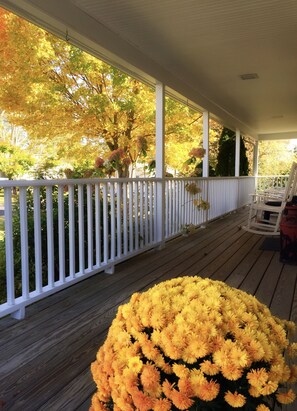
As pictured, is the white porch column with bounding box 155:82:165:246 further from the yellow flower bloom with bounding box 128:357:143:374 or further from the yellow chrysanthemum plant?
the yellow flower bloom with bounding box 128:357:143:374

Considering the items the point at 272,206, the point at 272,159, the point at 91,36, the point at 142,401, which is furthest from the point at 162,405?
the point at 272,159

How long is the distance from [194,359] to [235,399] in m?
0.12

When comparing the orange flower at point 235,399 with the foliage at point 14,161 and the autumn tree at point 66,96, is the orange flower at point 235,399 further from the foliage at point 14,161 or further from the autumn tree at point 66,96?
the foliage at point 14,161

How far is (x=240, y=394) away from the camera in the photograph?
0.78m

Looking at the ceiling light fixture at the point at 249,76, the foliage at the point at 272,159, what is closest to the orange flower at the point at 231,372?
the ceiling light fixture at the point at 249,76

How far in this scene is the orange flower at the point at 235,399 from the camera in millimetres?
759

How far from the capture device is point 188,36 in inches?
128

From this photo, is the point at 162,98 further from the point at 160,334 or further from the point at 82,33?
the point at 160,334

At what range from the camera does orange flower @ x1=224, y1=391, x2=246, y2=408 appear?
759 millimetres

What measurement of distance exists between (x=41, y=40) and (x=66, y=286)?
14.3 feet

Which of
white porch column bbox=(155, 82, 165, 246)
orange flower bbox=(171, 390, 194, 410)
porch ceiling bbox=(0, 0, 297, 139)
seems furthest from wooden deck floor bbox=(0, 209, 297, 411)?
porch ceiling bbox=(0, 0, 297, 139)

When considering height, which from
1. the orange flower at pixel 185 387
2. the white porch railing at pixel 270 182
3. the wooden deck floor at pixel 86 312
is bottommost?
the wooden deck floor at pixel 86 312

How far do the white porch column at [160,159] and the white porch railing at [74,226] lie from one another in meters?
0.03

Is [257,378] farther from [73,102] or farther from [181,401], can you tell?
[73,102]
